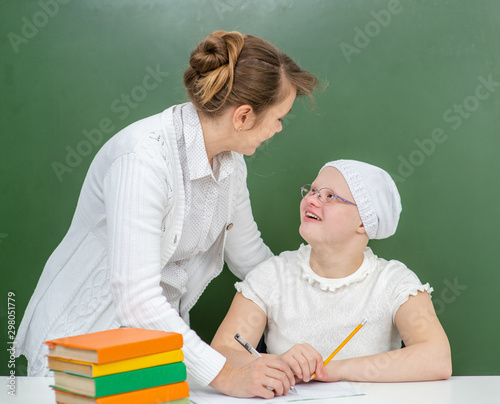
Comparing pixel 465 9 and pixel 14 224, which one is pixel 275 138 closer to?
pixel 465 9

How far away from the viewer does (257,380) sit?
1.39 metres

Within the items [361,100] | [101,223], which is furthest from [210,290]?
[361,100]

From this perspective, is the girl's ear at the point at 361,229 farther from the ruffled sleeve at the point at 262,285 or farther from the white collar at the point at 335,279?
the ruffled sleeve at the point at 262,285

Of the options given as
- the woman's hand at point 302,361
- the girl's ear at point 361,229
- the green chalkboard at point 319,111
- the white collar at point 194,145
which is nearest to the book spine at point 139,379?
the woman's hand at point 302,361

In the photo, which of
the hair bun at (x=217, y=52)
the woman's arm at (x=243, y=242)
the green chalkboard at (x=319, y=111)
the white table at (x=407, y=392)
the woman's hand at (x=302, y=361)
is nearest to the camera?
the white table at (x=407, y=392)

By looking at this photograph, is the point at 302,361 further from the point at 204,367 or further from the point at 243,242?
the point at 243,242

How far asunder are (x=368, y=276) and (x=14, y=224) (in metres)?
1.37

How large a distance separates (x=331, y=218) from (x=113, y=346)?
954 millimetres

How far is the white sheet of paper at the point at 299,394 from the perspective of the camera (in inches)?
54.2

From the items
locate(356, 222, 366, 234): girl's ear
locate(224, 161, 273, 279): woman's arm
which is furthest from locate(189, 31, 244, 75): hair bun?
locate(356, 222, 366, 234): girl's ear

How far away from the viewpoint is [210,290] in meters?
2.37

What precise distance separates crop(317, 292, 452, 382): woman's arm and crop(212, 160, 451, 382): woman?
3 centimetres

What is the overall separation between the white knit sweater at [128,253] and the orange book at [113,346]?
249 mm

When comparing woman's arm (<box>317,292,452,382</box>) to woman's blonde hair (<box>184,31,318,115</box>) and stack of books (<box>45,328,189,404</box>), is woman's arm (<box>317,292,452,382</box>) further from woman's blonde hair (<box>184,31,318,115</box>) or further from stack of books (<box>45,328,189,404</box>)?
woman's blonde hair (<box>184,31,318,115</box>)
